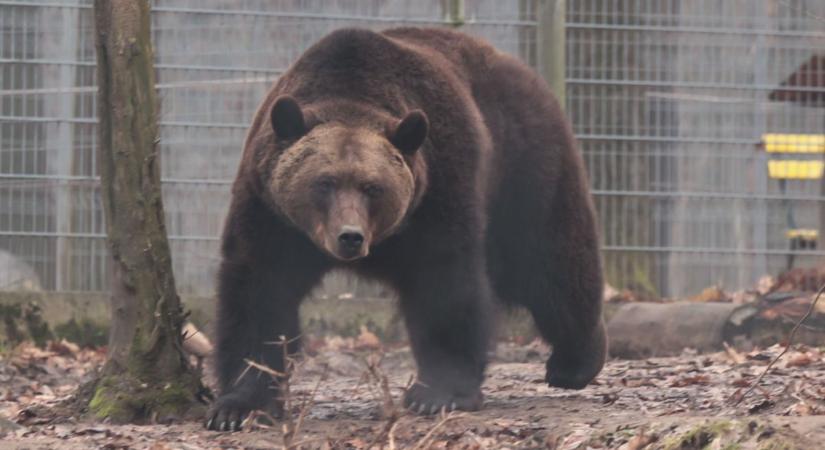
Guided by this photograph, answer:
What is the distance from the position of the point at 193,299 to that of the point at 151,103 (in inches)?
139

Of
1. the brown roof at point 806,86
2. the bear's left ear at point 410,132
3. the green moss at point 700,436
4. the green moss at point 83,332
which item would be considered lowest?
the green moss at point 83,332

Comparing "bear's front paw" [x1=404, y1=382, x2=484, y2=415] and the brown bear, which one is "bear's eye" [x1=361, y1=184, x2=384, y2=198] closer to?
the brown bear

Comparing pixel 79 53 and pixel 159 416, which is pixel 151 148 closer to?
pixel 159 416

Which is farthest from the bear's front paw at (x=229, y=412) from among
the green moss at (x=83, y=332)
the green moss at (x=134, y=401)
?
the green moss at (x=83, y=332)

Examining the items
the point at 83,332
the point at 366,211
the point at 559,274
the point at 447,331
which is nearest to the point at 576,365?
the point at 559,274

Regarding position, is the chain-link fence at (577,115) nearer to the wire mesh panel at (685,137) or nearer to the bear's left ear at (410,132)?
the wire mesh panel at (685,137)

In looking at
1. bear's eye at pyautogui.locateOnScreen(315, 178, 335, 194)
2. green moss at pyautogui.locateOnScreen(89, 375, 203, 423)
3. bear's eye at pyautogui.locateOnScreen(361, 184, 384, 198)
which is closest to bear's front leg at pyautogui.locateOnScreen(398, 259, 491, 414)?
bear's eye at pyautogui.locateOnScreen(361, 184, 384, 198)

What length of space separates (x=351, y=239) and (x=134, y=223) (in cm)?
103

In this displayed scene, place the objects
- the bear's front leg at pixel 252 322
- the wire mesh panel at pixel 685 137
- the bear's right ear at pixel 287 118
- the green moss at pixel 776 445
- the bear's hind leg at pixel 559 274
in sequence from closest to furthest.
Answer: the green moss at pixel 776 445 → the bear's right ear at pixel 287 118 → the bear's front leg at pixel 252 322 → the bear's hind leg at pixel 559 274 → the wire mesh panel at pixel 685 137

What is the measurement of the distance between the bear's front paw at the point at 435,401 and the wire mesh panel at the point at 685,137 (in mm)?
3958

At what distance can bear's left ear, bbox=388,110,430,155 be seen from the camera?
6336mm

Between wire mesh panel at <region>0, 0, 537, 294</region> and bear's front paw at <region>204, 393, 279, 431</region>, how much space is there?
3.80 metres

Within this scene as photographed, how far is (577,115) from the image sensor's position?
33.6 feet

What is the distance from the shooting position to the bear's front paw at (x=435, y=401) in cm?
644
